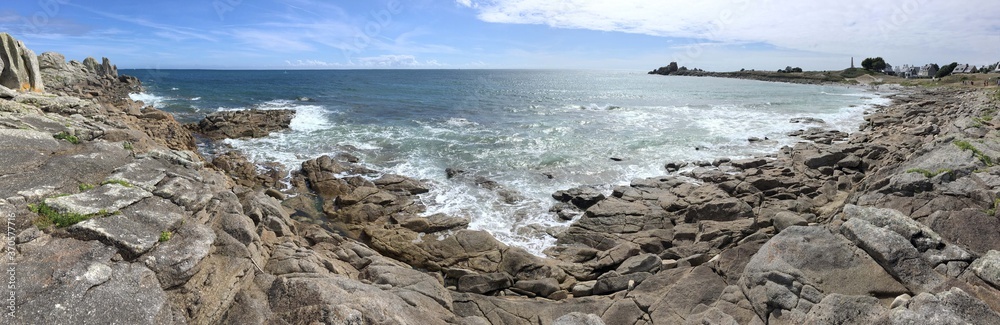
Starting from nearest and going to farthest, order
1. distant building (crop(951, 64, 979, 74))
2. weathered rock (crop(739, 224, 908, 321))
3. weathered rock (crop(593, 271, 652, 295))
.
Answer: weathered rock (crop(739, 224, 908, 321)) → weathered rock (crop(593, 271, 652, 295)) → distant building (crop(951, 64, 979, 74))

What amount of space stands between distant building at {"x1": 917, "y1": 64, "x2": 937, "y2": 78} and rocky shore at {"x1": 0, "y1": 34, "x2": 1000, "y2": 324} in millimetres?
137701

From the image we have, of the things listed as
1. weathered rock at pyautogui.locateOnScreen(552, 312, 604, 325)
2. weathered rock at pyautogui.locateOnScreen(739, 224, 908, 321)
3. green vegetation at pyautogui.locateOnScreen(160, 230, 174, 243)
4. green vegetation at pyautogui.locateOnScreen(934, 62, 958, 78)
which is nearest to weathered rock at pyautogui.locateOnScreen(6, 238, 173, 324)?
green vegetation at pyautogui.locateOnScreen(160, 230, 174, 243)

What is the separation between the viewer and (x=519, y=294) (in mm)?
11781

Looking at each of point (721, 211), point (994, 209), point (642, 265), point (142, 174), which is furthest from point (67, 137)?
point (994, 209)

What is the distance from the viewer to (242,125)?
33906 millimetres

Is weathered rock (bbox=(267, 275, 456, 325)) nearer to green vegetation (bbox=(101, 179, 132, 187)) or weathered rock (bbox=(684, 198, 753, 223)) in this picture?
green vegetation (bbox=(101, 179, 132, 187))

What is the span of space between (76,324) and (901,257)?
1340 centimetres

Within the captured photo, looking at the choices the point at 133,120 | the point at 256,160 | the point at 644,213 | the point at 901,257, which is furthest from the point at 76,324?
the point at 133,120

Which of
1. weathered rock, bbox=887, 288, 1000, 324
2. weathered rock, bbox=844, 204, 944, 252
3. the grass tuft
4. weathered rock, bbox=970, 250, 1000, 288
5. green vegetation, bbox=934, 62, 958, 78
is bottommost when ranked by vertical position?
weathered rock, bbox=887, 288, 1000, 324

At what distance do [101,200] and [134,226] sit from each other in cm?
125

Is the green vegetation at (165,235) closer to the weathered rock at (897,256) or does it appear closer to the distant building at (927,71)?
the weathered rock at (897,256)

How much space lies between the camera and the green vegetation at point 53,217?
7.45m

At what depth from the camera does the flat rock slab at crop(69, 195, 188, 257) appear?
7.34 m

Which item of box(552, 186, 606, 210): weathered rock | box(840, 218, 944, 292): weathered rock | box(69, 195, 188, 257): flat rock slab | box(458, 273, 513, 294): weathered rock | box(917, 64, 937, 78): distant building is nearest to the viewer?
box(69, 195, 188, 257): flat rock slab
